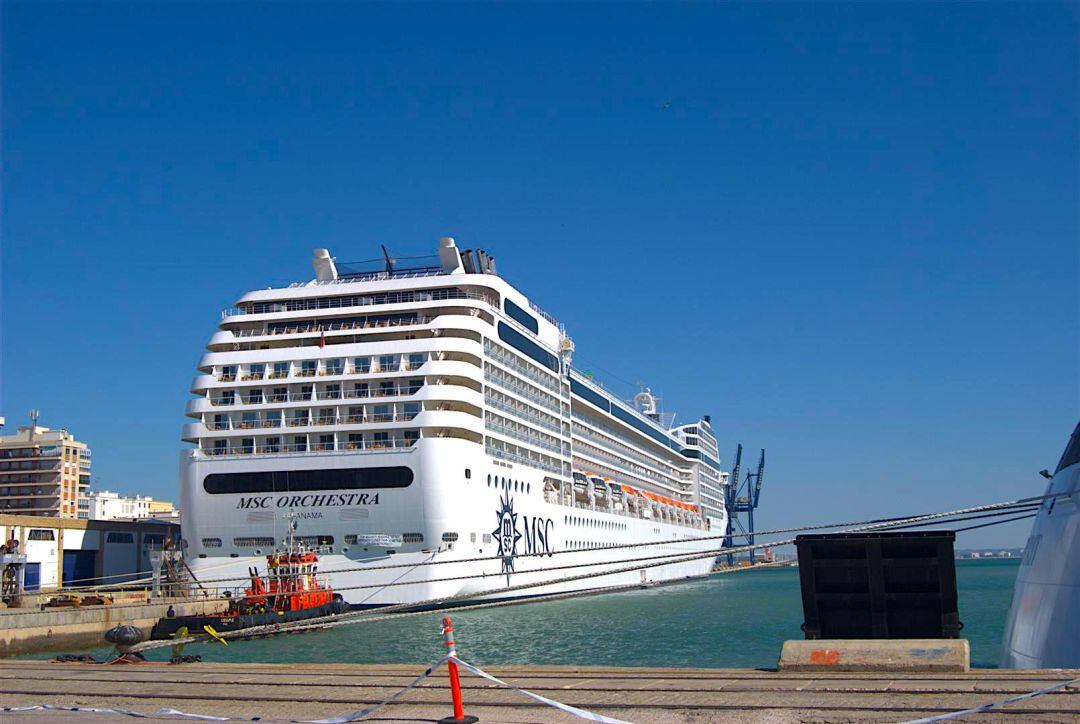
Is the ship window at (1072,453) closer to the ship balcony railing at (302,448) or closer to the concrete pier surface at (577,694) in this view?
the concrete pier surface at (577,694)

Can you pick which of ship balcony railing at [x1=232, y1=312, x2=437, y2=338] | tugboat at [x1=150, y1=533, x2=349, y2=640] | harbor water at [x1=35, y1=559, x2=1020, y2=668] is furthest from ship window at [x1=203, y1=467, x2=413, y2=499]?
ship balcony railing at [x1=232, y1=312, x2=437, y2=338]

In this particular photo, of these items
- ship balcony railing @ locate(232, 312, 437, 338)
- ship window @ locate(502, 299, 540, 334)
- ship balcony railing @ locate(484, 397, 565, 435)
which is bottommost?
ship balcony railing @ locate(484, 397, 565, 435)

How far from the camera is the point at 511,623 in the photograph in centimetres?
3416

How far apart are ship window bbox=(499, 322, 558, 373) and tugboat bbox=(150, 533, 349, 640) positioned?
46.7 feet

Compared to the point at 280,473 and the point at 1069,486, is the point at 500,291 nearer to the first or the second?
the point at 280,473

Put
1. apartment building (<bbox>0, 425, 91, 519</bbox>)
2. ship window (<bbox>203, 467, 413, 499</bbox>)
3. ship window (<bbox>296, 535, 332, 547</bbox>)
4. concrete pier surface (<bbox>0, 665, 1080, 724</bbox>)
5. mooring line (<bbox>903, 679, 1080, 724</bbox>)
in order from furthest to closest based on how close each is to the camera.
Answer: apartment building (<bbox>0, 425, 91, 519</bbox>), ship window (<bbox>203, 467, 413, 499</bbox>), ship window (<bbox>296, 535, 332, 547</bbox>), concrete pier surface (<bbox>0, 665, 1080, 724</bbox>), mooring line (<bbox>903, 679, 1080, 724</bbox>)

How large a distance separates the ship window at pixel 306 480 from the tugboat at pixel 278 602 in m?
2.22

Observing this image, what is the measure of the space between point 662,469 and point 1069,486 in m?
73.6

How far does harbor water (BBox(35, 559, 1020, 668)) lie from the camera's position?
78.4ft

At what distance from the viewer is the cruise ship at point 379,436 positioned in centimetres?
3694

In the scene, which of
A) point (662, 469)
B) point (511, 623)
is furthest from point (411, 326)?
point (662, 469)

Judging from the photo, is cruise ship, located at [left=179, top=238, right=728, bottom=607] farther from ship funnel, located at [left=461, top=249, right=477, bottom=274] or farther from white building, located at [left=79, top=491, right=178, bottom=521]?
white building, located at [left=79, top=491, right=178, bottom=521]

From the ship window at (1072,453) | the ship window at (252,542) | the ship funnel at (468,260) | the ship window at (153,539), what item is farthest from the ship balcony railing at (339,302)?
the ship window at (1072,453)

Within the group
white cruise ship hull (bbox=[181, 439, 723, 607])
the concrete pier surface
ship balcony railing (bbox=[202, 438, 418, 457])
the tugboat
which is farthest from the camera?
ship balcony railing (bbox=[202, 438, 418, 457])
